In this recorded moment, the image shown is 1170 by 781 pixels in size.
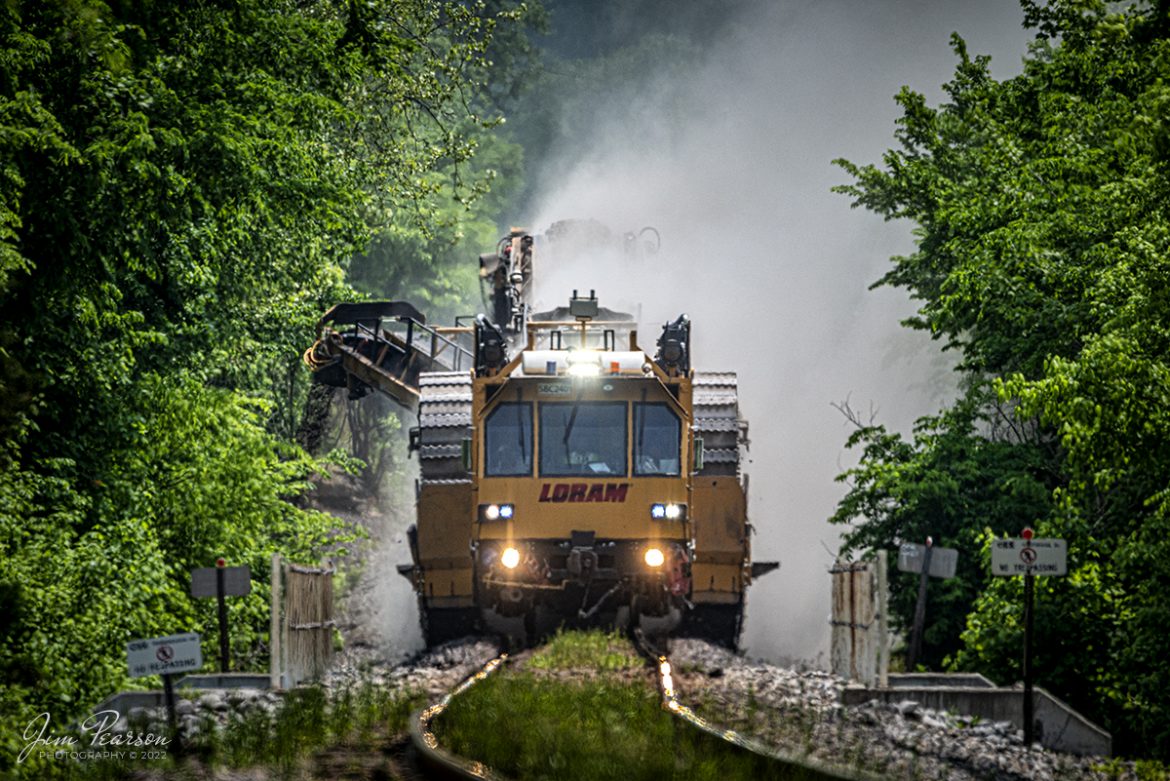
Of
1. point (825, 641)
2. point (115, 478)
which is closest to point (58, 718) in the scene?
point (115, 478)

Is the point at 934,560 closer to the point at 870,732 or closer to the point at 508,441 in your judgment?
the point at 870,732

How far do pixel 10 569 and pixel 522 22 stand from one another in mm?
67464

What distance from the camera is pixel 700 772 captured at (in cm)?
1009

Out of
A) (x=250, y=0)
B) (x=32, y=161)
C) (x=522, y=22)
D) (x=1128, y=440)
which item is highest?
(x=522, y=22)

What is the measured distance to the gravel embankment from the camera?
1159cm

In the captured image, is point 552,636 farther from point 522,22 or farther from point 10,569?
point 522,22

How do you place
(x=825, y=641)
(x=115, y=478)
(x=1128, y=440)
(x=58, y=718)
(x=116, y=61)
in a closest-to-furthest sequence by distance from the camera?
(x=58, y=718)
(x=1128, y=440)
(x=116, y=61)
(x=115, y=478)
(x=825, y=641)

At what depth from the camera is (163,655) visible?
1189cm

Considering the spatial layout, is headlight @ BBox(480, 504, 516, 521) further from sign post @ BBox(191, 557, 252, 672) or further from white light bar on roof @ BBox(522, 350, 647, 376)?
sign post @ BBox(191, 557, 252, 672)

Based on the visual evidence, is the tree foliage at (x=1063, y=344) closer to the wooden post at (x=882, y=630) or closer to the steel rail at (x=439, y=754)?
the wooden post at (x=882, y=630)

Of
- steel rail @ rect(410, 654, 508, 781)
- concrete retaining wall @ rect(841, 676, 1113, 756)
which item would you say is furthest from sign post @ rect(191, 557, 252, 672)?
concrete retaining wall @ rect(841, 676, 1113, 756)

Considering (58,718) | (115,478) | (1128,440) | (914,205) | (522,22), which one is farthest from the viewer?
(522,22)

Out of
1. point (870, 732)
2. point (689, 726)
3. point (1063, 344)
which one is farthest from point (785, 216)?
A: point (689, 726)

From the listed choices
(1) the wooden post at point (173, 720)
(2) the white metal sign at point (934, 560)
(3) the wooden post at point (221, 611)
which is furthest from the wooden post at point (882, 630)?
(1) the wooden post at point (173, 720)
